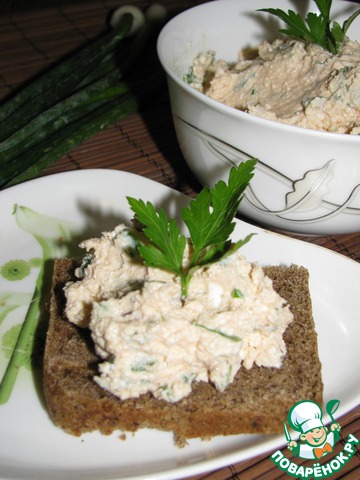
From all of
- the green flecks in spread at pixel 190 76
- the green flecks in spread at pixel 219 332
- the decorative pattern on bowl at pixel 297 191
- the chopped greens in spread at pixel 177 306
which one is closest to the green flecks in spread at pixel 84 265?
the chopped greens in spread at pixel 177 306

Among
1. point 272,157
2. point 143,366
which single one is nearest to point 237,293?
point 143,366

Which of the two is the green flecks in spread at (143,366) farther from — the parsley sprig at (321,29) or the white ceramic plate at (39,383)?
the parsley sprig at (321,29)

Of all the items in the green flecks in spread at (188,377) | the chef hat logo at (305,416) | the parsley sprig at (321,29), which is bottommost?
the chef hat logo at (305,416)

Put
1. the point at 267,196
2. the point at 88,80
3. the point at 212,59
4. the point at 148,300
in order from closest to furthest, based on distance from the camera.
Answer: the point at 148,300 < the point at 267,196 < the point at 212,59 < the point at 88,80

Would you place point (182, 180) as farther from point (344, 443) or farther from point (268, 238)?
point (344, 443)

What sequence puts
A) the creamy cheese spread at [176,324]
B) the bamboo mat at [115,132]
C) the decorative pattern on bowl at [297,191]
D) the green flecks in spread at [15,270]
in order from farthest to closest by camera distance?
the green flecks in spread at [15,270] → the decorative pattern on bowl at [297,191] → the bamboo mat at [115,132] → the creamy cheese spread at [176,324]

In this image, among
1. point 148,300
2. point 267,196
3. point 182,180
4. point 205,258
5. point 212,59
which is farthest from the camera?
point 182,180

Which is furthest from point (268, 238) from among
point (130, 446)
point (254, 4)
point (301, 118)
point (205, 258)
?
point (254, 4)

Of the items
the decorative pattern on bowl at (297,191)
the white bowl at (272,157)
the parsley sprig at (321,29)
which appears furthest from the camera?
the parsley sprig at (321,29)
